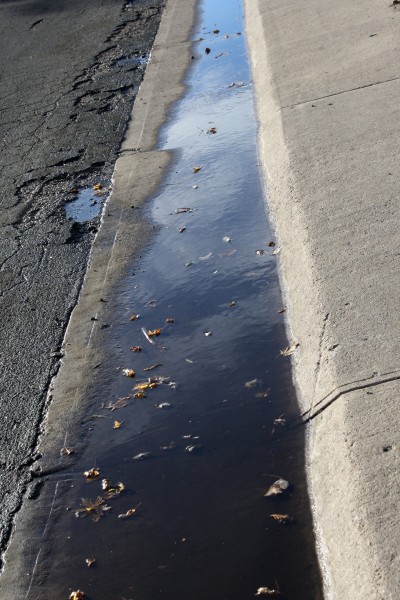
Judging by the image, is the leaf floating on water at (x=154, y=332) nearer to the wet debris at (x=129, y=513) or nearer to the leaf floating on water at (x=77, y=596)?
the wet debris at (x=129, y=513)

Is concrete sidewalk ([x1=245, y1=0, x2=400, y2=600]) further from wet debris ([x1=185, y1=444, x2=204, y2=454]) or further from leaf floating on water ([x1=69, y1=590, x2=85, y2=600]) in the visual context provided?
leaf floating on water ([x1=69, y1=590, x2=85, y2=600])

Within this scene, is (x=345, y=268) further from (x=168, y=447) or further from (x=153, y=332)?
(x=168, y=447)

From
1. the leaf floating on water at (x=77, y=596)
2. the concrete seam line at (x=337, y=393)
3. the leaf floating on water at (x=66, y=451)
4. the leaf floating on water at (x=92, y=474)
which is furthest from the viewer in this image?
the leaf floating on water at (x=66, y=451)

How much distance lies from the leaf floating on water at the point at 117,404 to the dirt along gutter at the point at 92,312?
16 cm

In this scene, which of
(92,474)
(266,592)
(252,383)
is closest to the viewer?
(266,592)

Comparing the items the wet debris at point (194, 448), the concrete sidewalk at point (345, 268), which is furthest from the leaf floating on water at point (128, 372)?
the concrete sidewalk at point (345, 268)

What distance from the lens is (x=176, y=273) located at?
707 cm

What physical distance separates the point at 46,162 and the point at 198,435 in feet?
18.6

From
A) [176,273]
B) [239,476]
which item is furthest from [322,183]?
[239,476]

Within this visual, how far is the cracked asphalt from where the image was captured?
5809 mm

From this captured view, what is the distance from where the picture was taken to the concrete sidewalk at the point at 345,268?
393 cm

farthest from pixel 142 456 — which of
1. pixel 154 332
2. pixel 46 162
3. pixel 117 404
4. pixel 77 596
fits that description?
pixel 46 162

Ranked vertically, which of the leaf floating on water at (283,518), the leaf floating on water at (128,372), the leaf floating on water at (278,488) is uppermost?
the leaf floating on water at (283,518)

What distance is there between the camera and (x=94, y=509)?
4.66 meters
